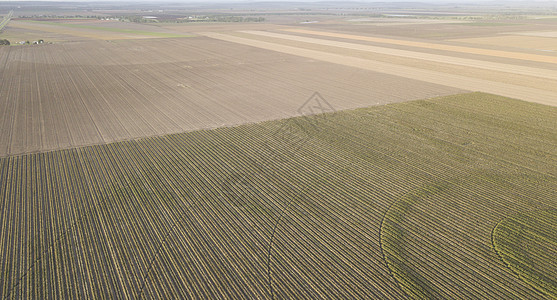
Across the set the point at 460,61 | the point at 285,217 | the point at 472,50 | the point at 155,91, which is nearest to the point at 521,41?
the point at 472,50

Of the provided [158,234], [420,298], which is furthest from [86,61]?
[420,298]

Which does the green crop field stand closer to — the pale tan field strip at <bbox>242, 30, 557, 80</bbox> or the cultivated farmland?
the cultivated farmland

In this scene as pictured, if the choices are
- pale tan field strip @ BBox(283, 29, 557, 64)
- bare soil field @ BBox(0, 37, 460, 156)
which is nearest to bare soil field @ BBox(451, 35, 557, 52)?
pale tan field strip @ BBox(283, 29, 557, 64)

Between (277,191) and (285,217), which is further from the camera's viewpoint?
(277,191)

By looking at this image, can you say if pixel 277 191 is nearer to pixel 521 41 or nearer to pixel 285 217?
pixel 285 217

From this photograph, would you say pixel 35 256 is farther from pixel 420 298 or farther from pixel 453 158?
pixel 453 158

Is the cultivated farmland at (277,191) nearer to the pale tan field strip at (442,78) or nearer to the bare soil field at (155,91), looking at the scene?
the bare soil field at (155,91)
